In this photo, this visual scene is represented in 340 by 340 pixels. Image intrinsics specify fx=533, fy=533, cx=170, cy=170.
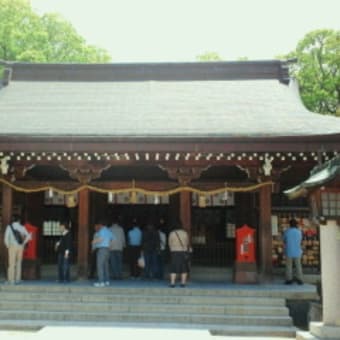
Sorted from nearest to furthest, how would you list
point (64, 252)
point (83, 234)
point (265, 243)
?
point (64, 252) < point (265, 243) < point (83, 234)

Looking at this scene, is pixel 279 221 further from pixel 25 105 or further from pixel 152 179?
pixel 25 105

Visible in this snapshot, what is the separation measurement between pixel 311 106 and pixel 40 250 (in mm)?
23290

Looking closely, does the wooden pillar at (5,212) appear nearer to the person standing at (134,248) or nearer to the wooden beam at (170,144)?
the wooden beam at (170,144)

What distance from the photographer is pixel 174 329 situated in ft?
33.8

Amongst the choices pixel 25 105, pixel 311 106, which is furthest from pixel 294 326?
pixel 311 106

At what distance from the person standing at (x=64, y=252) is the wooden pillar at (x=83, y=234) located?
362mm

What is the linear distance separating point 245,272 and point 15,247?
568 centimetres

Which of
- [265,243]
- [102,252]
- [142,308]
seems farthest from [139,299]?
[265,243]

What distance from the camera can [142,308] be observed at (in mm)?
11531

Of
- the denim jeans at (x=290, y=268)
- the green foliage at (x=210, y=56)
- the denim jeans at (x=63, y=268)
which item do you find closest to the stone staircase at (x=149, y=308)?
the denim jeans at (x=63, y=268)

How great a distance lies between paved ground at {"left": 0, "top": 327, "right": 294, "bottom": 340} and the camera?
9.56 metres

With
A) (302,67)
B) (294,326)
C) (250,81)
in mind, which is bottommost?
(294,326)

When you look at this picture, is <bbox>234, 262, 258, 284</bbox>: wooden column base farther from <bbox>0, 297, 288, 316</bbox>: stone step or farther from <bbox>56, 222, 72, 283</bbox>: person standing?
<bbox>56, 222, 72, 283</bbox>: person standing

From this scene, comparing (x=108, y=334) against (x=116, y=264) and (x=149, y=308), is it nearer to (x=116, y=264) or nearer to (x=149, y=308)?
(x=149, y=308)
